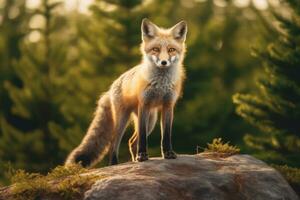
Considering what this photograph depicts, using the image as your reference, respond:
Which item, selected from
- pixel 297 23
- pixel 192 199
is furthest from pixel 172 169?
pixel 297 23

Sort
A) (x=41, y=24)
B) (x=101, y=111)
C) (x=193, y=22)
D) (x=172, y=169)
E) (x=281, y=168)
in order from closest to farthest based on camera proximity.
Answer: (x=172, y=169)
(x=281, y=168)
(x=101, y=111)
(x=41, y=24)
(x=193, y=22)

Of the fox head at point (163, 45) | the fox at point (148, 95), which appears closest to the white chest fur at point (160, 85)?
the fox at point (148, 95)

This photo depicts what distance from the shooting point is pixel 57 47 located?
33406 mm

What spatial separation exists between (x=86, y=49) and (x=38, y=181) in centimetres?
2433

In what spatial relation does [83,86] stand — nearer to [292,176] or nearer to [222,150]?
[222,150]

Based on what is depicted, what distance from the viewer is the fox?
11.5 m

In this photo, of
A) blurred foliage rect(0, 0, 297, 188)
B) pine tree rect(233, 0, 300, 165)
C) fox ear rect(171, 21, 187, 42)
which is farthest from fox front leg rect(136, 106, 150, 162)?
blurred foliage rect(0, 0, 297, 188)

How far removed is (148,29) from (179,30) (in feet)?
1.85

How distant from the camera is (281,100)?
1698 cm

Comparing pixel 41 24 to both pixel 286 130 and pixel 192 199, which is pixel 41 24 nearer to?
pixel 286 130

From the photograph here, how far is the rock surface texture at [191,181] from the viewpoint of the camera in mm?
9445

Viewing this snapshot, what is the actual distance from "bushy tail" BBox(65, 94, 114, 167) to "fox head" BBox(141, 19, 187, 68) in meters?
2.01

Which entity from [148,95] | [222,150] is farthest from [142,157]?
[222,150]

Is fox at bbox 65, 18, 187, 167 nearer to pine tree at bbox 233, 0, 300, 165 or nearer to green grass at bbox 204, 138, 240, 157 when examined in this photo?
green grass at bbox 204, 138, 240, 157
